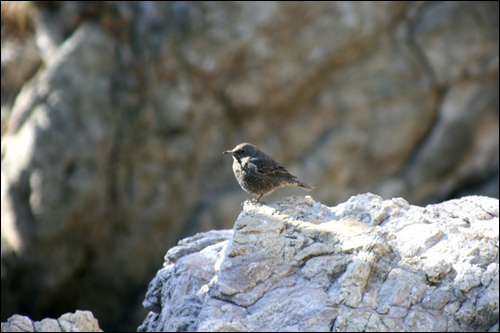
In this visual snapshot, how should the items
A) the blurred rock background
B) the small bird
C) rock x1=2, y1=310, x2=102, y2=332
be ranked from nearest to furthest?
rock x1=2, y1=310, x2=102, y2=332 → the small bird → the blurred rock background

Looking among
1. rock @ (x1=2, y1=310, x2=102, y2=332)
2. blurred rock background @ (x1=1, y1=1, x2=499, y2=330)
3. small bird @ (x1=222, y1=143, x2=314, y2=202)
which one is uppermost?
blurred rock background @ (x1=1, y1=1, x2=499, y2=330)

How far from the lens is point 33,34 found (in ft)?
27.7

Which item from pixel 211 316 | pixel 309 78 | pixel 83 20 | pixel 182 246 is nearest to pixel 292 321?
pixel 211 316

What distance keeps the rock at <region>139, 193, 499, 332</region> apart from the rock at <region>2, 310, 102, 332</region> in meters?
0.61

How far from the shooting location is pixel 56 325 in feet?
11.4

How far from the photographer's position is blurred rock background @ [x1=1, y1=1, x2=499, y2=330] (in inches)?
312

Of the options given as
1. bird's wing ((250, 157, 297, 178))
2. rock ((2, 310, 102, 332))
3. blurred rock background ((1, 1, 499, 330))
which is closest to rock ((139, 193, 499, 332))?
rock ((2, 310, 102, 332))

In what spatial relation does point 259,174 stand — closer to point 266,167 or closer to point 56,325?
point 266,167

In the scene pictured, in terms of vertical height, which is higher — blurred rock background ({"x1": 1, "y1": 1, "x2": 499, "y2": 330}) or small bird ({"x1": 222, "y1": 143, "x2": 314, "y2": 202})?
blurred rock background ({"x1": 1, "y1": 1, "x2": 499, "y2": 330})

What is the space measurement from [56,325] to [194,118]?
5.93 m

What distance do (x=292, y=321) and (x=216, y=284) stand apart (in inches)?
28.7

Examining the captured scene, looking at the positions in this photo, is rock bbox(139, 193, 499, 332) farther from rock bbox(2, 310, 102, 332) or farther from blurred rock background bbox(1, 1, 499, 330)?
blurred rock background bbox(1, 1, 499, 330)

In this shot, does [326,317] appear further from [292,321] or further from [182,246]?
[182,246]

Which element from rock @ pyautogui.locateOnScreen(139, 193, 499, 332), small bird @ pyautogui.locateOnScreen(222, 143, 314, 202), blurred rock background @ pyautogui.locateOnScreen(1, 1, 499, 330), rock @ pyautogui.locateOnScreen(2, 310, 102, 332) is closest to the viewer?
rock @ pyautogui.locateOnScreen(139, 193, 499, 332)
